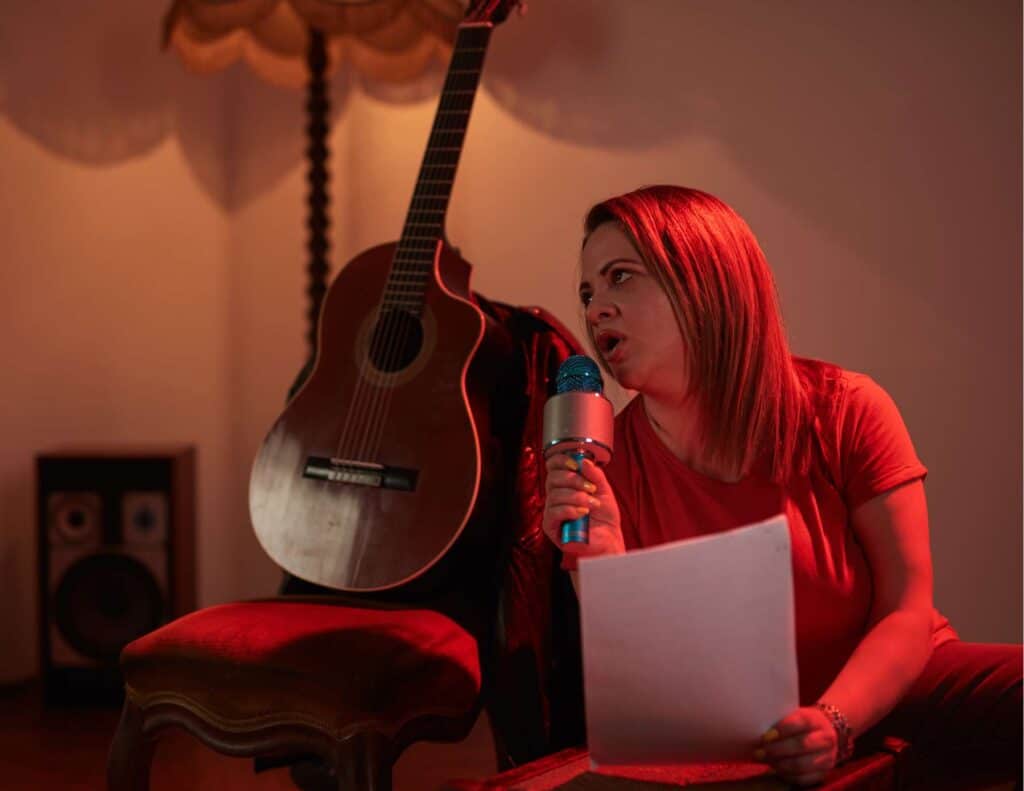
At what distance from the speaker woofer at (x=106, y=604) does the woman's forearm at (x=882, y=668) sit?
6.66 ft

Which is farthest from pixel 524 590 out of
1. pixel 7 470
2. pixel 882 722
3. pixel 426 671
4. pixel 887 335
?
pixel 7 470

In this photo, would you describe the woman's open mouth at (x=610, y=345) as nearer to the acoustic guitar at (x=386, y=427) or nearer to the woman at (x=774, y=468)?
the woman at (x=774, y=468)

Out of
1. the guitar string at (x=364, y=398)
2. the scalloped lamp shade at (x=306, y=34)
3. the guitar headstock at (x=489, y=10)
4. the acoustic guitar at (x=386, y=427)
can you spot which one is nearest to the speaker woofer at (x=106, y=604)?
the acoustic guitar at (x=386, y=427)

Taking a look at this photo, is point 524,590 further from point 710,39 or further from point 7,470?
point 7,470

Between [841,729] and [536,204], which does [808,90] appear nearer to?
[536,204]

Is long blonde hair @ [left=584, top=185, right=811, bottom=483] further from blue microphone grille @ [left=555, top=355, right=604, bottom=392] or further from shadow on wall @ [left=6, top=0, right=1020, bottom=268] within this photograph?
shadow on wall @ [left=6, top=0, right=1020, bottom=268]

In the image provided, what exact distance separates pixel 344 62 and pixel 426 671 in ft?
7.32

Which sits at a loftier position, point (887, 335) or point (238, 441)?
point (887, 335)

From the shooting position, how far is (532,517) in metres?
1.73

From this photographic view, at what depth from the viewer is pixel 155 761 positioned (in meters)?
2.39

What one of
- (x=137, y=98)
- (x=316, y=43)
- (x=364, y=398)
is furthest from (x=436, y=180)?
(x=137, y=98)

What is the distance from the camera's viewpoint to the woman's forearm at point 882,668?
1087mm

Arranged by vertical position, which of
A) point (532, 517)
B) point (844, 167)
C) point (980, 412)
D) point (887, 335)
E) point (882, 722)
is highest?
point (844, 167)

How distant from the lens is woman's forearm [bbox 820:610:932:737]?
1.09m
